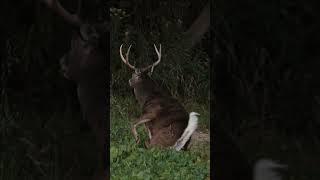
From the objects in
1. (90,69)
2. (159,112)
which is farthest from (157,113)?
(90,69)

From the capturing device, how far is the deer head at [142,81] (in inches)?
68.2

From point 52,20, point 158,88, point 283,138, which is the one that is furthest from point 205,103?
point 52,20

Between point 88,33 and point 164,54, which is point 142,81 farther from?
point 88,33

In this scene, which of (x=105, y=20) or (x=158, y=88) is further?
(x=158, y=88)

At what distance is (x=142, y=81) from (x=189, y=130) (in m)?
0.19

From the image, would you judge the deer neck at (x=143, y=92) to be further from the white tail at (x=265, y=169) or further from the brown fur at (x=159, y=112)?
the white tail at (x=265, y=169)

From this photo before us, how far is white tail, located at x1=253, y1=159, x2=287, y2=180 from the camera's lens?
1.47 meters

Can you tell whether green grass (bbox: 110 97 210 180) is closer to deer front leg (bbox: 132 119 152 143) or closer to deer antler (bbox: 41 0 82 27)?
deer front leg (bbox: 132 119 152 143)

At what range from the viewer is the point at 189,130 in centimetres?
170

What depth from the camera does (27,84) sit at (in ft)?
5.06

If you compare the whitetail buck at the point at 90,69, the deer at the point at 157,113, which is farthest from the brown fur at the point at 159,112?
the whitetail buck at the point at 90,69

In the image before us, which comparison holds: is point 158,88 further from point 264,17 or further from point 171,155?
point 264,17

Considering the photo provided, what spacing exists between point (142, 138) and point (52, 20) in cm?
43

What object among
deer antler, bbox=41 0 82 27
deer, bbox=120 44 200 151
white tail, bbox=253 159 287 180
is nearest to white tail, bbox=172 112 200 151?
deer, bbox=120 44 200 151
